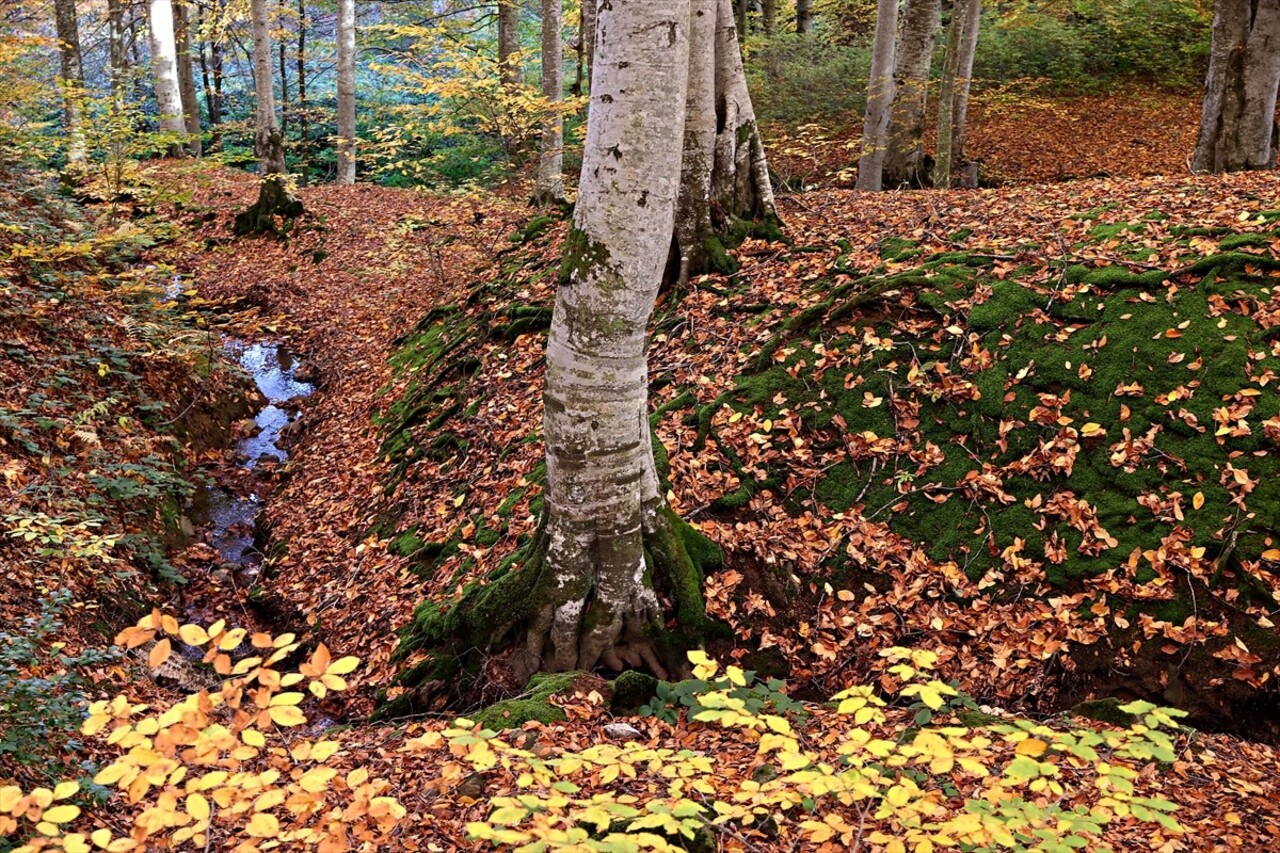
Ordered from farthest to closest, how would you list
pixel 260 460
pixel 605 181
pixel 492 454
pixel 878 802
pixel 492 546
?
pixel 260 460
pixel 492 454
pixel 492 546
pixel 605 181
pixel 878 802

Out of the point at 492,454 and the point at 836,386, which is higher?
the point at 836,386

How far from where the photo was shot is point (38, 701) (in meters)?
3.65

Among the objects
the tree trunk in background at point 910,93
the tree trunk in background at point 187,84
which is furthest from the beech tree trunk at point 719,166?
the tree trunk in background at point 187,84

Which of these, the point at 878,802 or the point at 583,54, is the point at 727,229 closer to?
the point at 878,802

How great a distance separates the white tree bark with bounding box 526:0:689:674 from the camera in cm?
396

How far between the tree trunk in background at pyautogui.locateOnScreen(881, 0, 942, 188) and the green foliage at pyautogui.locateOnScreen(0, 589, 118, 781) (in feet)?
41.9

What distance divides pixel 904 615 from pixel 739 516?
128 centimetres

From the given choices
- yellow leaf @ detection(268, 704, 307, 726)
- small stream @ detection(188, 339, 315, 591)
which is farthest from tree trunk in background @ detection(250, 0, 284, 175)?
yellow leaf @ detection(268, 704, 307, 726)

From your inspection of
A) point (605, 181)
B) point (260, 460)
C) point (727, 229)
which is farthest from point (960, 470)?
point (260, 460)

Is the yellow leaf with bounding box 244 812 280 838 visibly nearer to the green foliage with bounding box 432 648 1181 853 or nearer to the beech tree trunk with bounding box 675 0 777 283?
the green foliage with bounding box 432 648 1181 853

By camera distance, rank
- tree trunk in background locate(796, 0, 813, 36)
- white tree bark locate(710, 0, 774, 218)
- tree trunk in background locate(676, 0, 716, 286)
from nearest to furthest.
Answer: tree trunk in background locate(676, 0, 716, 286)
white tree bark locate(710, 0, 774, 218)
tree trunk in background locate(796, 0, 813, 36)

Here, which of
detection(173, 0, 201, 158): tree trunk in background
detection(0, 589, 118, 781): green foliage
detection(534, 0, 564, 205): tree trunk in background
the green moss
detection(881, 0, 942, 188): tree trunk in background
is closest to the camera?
detection(0, 589, 118, 781): green foliage

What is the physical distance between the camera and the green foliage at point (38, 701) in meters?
3.42

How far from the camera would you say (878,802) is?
3.43 m
